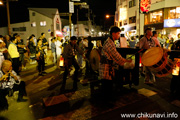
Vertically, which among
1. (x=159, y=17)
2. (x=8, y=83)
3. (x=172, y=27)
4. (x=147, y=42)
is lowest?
(x=8, y=83)

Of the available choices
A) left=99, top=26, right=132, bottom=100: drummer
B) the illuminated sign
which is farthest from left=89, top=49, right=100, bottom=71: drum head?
the illuminated sign

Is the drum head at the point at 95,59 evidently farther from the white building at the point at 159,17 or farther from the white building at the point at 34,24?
the white building at the point at 34,24

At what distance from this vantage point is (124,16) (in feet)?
124

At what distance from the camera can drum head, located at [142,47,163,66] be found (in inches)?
159

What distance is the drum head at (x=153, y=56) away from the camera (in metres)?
4.04

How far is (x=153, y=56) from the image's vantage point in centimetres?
412

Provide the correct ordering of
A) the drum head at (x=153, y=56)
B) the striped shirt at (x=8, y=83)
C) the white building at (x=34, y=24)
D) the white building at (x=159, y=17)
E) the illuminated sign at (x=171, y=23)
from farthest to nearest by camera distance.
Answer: the white building at (x=34, y=24)
the white building at (x=159, y=17)
the illuminated sign at (x=171, y=23)
the striped shirt at (x=8, y=83)
the drum head at (x=153, y=56)

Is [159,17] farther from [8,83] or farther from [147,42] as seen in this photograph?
[8,83]

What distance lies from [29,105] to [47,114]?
3.32 feet

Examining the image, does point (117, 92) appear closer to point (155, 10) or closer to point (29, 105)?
point (29, 105)

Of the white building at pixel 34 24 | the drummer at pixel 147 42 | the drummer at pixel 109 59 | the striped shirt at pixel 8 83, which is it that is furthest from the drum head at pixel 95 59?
the white building at pixel 34 24

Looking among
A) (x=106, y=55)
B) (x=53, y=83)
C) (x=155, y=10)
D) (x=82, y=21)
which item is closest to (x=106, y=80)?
(x=106, y=55)

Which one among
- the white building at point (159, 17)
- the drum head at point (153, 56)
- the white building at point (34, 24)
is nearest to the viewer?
the drum head at point (153, 56)

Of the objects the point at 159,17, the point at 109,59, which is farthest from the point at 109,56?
the point at 159,17
